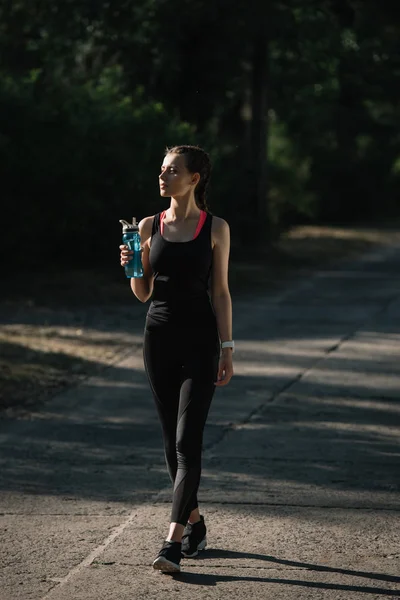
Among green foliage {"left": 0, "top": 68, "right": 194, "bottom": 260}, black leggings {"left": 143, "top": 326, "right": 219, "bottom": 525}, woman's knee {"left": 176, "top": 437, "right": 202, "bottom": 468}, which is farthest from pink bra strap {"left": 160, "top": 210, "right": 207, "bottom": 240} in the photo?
green foliage {"left": 0, "top": 68, "right": 194, "bottom": 260}

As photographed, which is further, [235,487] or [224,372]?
[235,487]

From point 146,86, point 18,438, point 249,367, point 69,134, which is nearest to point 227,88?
point 146,86

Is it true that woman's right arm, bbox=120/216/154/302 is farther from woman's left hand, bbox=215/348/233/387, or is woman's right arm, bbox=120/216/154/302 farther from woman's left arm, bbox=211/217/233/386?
woman's left hand, bbox=215/348/233/387

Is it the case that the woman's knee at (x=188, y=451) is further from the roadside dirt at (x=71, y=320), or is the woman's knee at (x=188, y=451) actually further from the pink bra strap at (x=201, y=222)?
the roadside dirt at (x=71, y=320)

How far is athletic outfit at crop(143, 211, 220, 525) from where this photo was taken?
19.0 feet

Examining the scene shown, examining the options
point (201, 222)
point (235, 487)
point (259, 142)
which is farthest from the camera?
point (259, 142)

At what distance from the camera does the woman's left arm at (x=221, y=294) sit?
19.3 feet

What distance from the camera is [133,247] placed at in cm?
571

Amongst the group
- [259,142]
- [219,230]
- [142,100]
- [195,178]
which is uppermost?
[142,100]

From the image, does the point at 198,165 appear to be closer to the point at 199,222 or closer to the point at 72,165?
the point at 199,222

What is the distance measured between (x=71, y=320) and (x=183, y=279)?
985cm

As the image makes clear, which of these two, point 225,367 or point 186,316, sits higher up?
point 186,316

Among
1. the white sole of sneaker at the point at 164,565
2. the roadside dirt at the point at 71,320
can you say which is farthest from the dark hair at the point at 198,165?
the roadside dirt at the point at 71,320

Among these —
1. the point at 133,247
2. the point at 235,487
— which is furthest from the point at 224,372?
the point at 235,487
